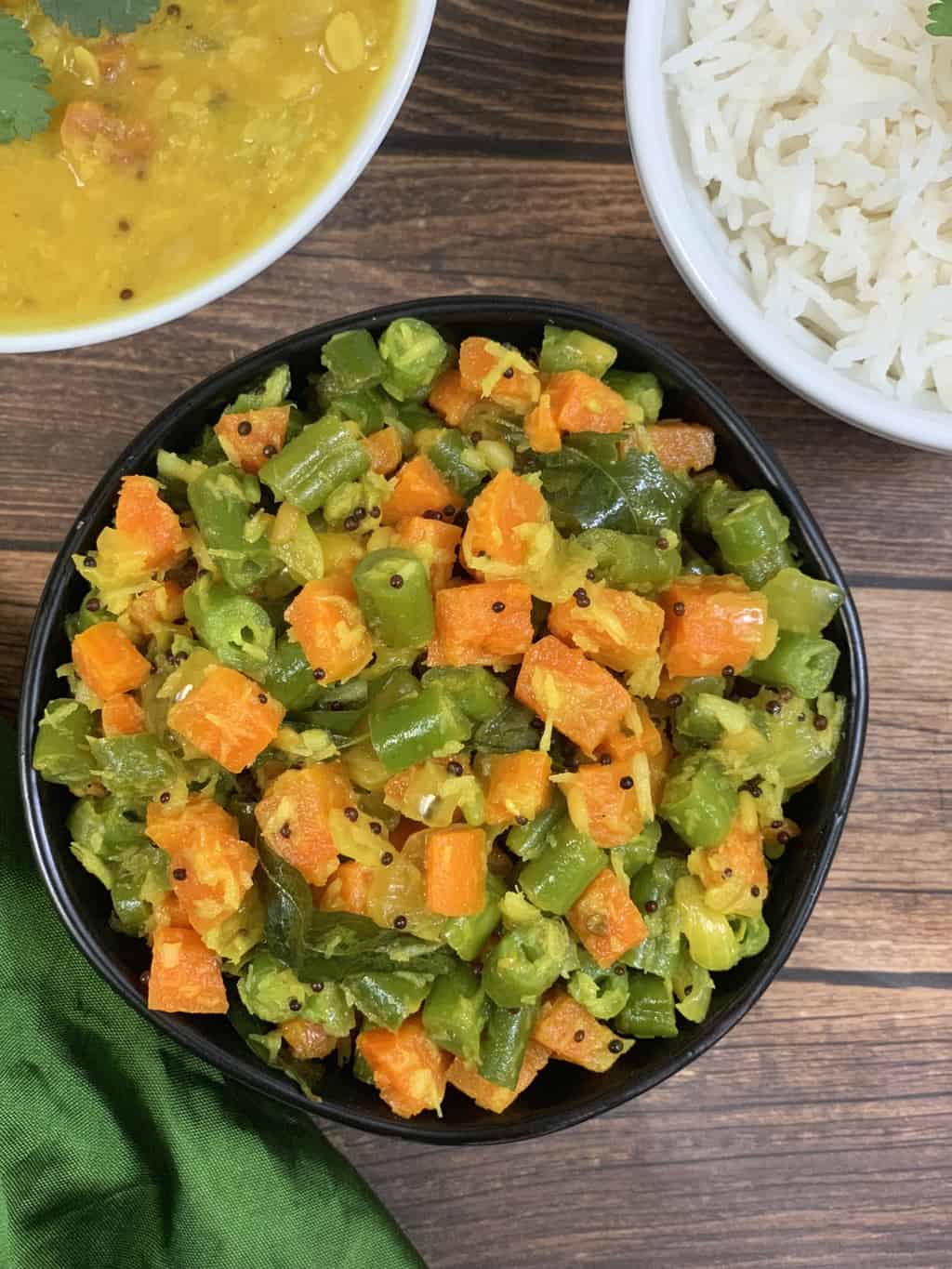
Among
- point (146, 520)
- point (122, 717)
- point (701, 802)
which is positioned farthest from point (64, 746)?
point (701, 802)

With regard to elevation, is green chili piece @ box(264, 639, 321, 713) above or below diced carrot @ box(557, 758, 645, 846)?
above

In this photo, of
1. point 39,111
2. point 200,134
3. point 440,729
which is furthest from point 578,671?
point 39,111

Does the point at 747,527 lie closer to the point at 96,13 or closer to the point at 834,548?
the point at 834,548

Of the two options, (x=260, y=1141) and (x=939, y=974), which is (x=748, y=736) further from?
(x=260, y=1141)

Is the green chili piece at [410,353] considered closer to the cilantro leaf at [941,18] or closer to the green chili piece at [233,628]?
the green chili piece at [233,628]

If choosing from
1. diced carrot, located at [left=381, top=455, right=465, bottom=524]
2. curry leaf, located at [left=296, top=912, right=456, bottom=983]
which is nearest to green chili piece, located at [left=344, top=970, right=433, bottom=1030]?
curry leaf, located at [left=296, top=912, right=456, bottom=983]

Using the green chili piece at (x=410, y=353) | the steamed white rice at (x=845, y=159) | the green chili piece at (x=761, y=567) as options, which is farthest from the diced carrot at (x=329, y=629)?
A: the steamed white rice at (x=845, y=159)

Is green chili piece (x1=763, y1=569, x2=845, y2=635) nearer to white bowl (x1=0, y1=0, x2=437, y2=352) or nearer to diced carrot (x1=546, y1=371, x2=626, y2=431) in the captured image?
diced carrot (x1=546, y1=371, x2=626, y2=431)
